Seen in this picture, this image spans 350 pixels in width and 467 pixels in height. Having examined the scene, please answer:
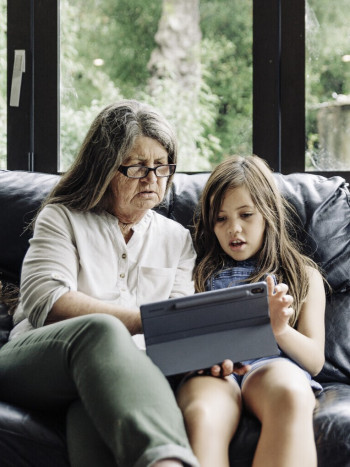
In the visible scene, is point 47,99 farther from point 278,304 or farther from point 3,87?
point 278,304

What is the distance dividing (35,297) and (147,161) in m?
0.48

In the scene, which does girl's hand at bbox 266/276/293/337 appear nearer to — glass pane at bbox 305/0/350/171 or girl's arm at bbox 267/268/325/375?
girl's arm at bbox 267/268/325/375

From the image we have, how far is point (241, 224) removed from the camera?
193cm

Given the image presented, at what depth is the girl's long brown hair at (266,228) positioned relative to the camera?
1.91 m

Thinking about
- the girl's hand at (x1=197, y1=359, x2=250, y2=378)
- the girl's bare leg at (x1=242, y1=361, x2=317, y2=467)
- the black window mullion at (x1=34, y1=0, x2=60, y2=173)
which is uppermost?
the black window mullion at (x1=34, y1=0, x2=60, y2=173)

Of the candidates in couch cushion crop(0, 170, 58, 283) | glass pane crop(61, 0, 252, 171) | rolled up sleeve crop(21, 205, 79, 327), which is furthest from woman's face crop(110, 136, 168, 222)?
glass pane crop(61, 0, 252, 171)

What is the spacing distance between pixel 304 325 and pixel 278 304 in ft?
0.82

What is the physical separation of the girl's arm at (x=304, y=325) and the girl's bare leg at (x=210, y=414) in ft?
0.56

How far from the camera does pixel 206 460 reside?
4.49 ft

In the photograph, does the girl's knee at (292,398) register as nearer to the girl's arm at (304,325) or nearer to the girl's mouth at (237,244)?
the girl's arm at (304,325)

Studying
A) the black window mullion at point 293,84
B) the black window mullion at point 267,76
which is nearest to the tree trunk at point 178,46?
the black window mullion at point 267,76

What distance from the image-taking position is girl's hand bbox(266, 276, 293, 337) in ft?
5.13

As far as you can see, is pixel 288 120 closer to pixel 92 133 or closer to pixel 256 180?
pixel 256 180

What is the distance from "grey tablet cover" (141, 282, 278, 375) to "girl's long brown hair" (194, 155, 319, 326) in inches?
14.2
